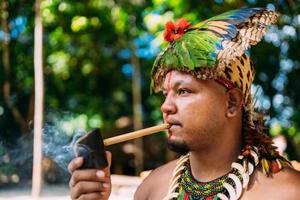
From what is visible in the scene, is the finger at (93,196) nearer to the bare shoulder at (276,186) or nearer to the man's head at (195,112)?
the man's head at (195,112)

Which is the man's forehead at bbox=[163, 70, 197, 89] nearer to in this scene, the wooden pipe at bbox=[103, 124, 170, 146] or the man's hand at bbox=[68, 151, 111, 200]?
the wooden pipe at bbox=[103, 124, 170, 146]

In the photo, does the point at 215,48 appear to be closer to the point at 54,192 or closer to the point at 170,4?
the point at 54,192

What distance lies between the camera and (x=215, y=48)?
2646 mm

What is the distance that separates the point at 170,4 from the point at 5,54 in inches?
98.0

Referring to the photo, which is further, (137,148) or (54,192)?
(137,148)

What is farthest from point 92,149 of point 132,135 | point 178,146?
point 178,146

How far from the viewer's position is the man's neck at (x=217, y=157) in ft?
8.96

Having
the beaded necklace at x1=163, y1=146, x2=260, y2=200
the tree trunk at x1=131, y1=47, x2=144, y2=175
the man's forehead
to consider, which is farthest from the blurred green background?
the man's forehead

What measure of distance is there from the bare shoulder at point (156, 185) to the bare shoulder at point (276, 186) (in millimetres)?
478

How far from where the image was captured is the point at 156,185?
301cm

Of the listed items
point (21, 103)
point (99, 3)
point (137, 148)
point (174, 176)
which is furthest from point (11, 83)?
point (174, 176)

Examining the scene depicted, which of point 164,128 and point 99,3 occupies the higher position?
point 99,3

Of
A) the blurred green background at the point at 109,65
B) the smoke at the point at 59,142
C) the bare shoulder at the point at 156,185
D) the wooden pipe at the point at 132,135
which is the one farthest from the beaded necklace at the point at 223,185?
the blurred green background at the point at 109,65

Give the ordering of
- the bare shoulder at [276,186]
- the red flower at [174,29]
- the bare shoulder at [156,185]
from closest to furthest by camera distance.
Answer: the bare shoulder at [276,186] → the red flower at [174,29] → the bare shoulder at [156,185]
